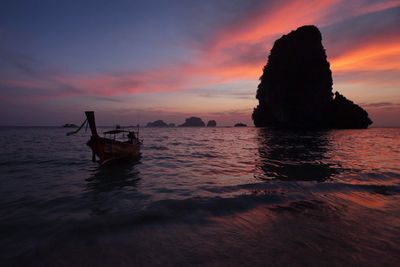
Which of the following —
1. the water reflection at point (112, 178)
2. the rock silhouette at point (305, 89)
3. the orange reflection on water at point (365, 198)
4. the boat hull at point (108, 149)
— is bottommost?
the water reflection at point (112, 178)

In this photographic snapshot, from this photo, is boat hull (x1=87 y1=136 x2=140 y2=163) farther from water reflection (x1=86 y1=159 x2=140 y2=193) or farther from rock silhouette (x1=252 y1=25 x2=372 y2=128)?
rock silhouette (x1=252 y1=25 x2=372 y2=128)

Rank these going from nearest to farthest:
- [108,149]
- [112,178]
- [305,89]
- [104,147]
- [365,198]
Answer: [365,198] → [112,178] → [104,147] → [108,149] → [305,89]

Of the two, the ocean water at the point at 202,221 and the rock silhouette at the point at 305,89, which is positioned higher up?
the rock silhouette at the point at 305,89

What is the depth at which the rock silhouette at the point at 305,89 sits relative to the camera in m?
101

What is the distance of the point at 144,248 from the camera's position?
6285 millimetres

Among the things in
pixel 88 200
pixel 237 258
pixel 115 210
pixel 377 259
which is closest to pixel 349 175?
pixel 377 259

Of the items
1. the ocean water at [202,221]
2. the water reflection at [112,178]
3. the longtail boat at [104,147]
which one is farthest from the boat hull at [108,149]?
the ocean water at [202,221]

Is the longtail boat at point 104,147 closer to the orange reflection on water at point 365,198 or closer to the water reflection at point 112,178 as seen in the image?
the water reflection at point 112,178

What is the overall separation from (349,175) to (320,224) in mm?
9837

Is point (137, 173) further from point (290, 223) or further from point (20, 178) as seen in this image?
point (290, 223)

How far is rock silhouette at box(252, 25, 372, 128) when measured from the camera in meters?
101

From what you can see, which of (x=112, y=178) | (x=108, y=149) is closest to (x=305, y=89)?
(x=108, y=149)

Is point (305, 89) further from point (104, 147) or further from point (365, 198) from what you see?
point (365, 198)

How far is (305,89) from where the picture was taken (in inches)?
3974
